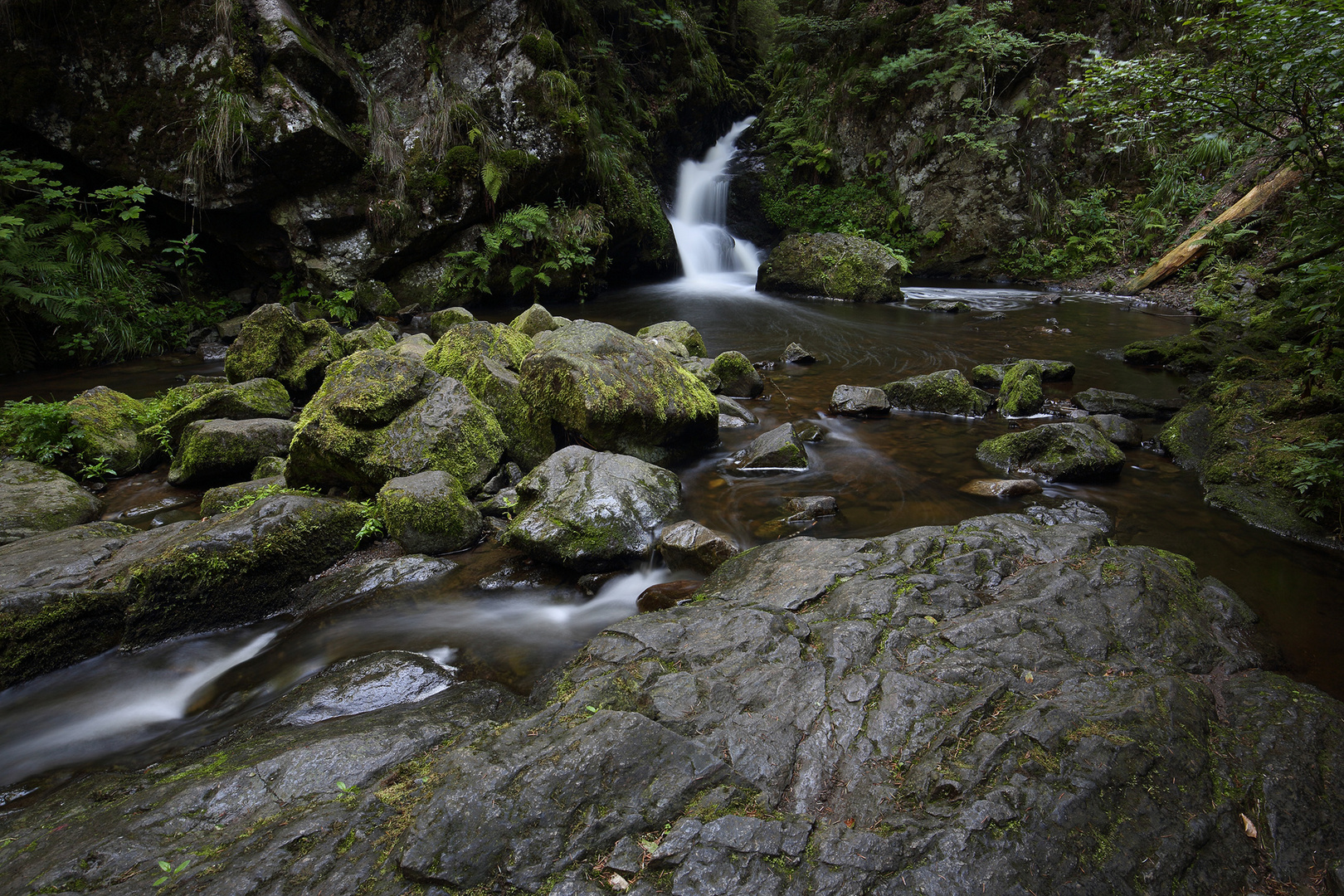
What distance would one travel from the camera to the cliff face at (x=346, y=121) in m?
9.93

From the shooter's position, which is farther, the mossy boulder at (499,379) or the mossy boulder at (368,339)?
the mossy boulder at (368,339)

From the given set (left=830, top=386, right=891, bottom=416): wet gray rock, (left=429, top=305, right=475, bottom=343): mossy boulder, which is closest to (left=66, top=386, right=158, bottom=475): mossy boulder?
(left=429, top=305, right=475, bottom=343): mossy boulder

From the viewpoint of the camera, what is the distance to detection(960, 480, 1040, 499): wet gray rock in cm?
511

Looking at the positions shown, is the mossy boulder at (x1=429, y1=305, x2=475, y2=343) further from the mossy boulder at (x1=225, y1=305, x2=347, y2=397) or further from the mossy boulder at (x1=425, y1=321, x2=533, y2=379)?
the mossy boulder at (x1=425, y1=321, x2=533, y2=379)

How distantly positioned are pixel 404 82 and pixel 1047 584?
15204mm

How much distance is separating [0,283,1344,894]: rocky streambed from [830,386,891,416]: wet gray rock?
5.66ft

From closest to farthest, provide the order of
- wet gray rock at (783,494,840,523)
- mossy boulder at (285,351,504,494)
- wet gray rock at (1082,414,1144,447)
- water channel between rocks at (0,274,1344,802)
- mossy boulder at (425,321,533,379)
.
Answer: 1. water channel between rocks at (0,274,1344,802)
2. mossy boulder at (285,351,504,494)
3. wet gray rock at (783,494,840,523)
4. wet gray rock at (1082,414,1144,447)
5. mossy boulder at (425,321,533,379)

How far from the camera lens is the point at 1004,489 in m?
5.12

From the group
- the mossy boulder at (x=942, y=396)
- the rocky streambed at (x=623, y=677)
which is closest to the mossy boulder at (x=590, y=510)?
the rocky streambed at (x=623, y=677)

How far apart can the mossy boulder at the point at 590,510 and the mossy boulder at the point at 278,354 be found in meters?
4.57

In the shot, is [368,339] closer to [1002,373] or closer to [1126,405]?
[1002,373]

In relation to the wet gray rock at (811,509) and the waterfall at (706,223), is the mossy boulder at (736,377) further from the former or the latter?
the waterfall at (706,223)

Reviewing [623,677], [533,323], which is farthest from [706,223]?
[623,677]

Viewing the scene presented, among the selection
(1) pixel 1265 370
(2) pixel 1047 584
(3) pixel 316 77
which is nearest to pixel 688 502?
(2) pixel 1047 584
